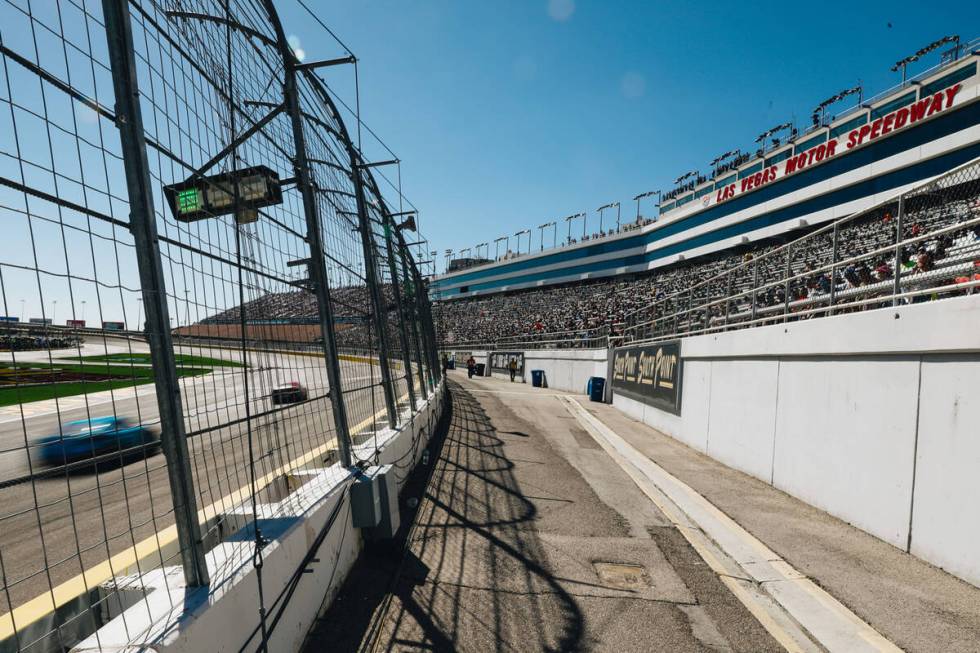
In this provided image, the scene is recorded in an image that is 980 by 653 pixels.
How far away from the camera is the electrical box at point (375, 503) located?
14.7ft

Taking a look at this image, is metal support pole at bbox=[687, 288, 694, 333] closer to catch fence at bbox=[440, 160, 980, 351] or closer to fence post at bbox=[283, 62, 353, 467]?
catch fence at bbox=[440, 160, 980, 351]

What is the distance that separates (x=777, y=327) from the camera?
25.5 ft

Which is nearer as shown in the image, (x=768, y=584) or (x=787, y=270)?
(x=768, y=584)

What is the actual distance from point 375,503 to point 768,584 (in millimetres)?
3224

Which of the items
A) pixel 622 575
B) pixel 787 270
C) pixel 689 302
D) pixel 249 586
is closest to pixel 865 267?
pixel 787 270

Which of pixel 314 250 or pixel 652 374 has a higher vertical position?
pixel 314 250

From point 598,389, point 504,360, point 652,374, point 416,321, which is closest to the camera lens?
point 416,321

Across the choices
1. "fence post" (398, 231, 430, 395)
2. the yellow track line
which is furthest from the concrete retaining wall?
"fence post" (398, 231, 430, 395)

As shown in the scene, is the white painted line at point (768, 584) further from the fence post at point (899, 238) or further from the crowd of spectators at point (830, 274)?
the fence post at point (899, 238)

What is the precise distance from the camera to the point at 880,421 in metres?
5.51

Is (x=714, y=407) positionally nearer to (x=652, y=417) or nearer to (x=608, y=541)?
(x=652, y=417)

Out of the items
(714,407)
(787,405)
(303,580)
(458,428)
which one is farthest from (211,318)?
(458,428)

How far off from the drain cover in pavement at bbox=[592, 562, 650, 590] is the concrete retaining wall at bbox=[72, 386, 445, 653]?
211 centimetres

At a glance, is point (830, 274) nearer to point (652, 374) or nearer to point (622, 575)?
point (622, 575)
